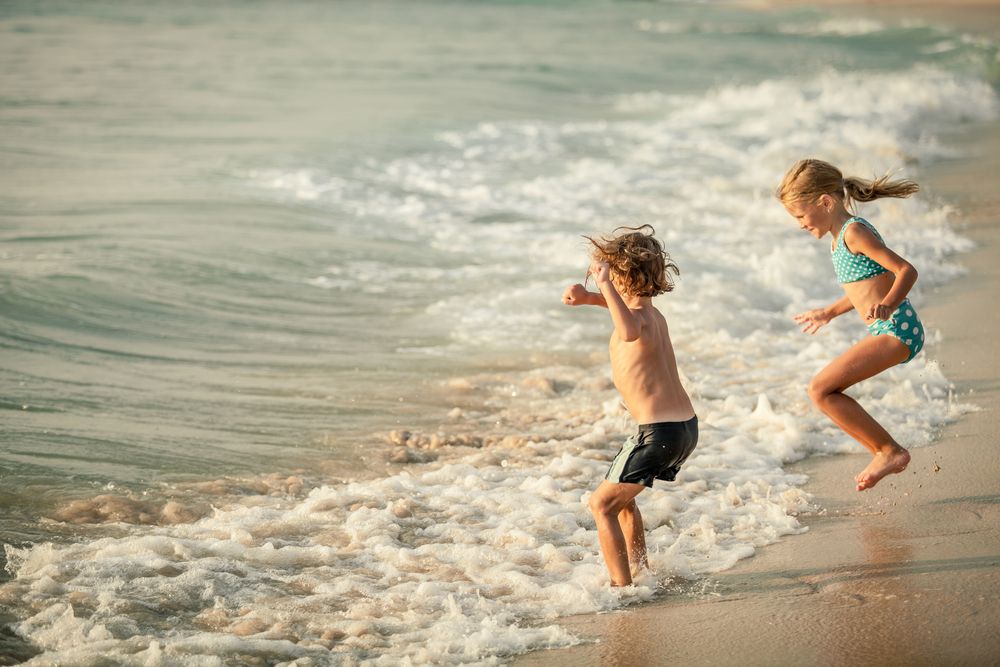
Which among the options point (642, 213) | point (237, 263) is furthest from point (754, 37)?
point (237, 263)

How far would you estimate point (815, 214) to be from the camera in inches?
175

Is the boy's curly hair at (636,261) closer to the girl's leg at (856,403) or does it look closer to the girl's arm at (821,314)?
the girl's leg at (856,403)

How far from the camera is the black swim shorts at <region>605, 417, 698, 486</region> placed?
12.1 feet

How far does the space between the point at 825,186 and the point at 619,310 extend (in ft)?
4.88

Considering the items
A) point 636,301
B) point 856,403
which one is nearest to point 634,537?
point 636,301

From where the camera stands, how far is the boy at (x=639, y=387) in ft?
12.1

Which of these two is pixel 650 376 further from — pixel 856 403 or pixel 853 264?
pixel 853 264

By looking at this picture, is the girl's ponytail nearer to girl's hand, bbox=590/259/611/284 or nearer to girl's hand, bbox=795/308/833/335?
girl's hand, bbox=795/308/833/335

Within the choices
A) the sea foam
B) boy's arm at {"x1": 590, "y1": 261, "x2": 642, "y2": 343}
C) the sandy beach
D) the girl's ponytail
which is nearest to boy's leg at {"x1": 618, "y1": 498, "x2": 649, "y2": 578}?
the sea foam

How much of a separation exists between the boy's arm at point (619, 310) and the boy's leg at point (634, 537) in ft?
2.60

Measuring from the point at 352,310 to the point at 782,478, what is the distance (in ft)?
17.1

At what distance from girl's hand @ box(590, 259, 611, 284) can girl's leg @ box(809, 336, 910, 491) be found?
128cm

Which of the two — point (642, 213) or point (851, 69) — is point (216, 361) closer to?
point (642, 213)

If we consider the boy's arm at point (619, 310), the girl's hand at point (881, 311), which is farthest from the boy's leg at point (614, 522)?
the girl's hand at point (881, 311)
